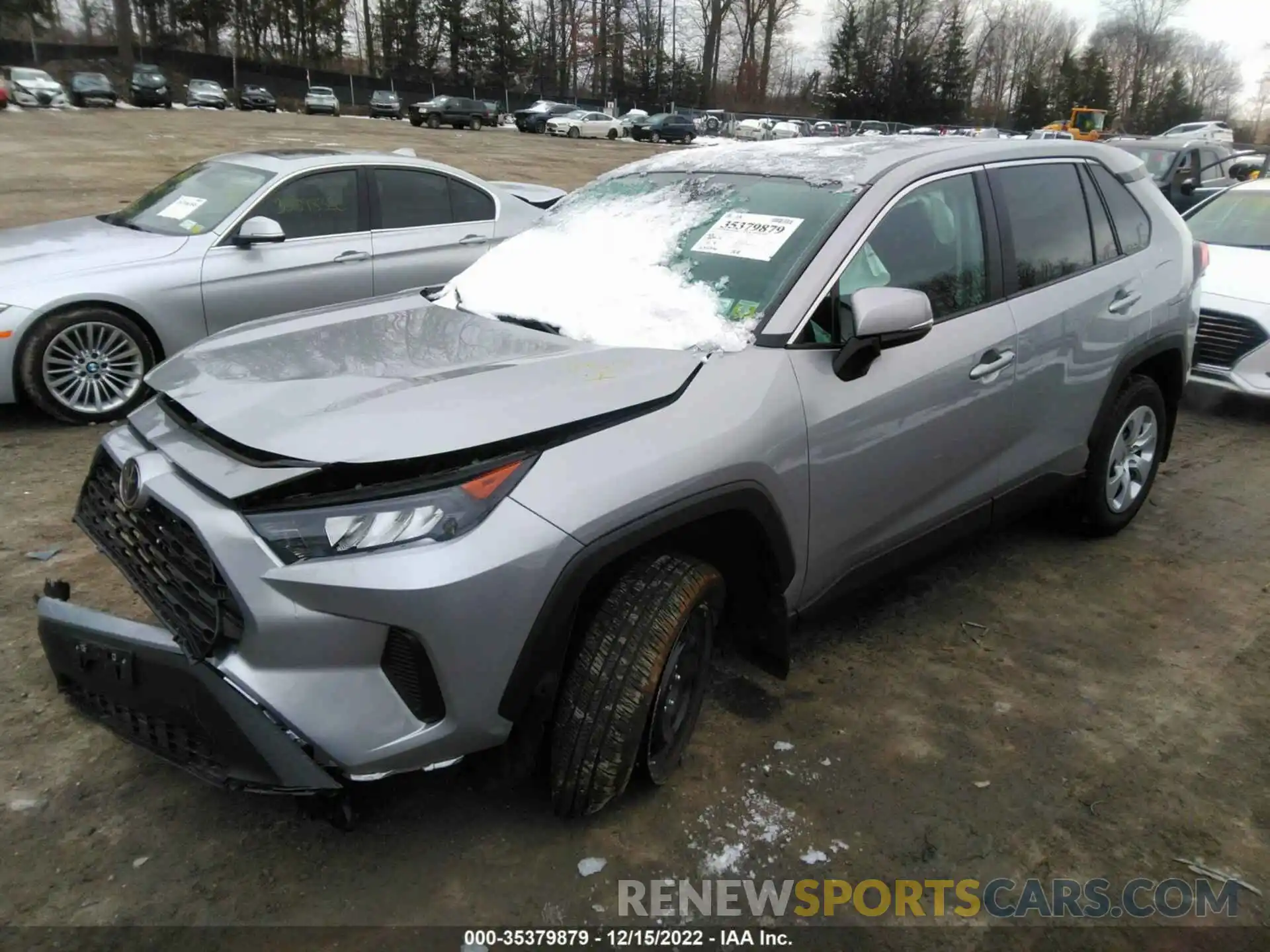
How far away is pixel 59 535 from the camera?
4.16m

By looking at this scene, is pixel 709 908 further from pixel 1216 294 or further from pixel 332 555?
pixel 1216 294

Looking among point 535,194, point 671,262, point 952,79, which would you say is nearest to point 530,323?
point 671,262

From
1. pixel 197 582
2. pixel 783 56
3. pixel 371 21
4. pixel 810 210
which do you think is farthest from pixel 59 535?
pixel 783 56

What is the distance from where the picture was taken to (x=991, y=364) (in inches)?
132

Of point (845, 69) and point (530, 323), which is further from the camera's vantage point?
point (845, 69)

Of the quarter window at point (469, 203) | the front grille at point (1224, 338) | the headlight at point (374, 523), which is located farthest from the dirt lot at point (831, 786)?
the quarter window at point (469, 203)

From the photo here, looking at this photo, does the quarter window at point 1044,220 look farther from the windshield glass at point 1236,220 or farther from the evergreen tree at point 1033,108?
the evergreen tree at point 1033,108

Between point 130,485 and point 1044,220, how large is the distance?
132 inches

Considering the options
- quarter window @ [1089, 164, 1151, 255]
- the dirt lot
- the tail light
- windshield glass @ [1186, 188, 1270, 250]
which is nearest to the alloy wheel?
the dirt lot

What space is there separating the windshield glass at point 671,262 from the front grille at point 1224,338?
4.56 metres

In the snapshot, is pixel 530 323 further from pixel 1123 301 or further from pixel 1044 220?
pixel 1123 301

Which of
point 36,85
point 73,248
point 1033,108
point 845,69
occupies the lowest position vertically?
point 73,248

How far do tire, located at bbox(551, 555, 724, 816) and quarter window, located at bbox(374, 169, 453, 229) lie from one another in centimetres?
489

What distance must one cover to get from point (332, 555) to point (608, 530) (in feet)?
2.07
